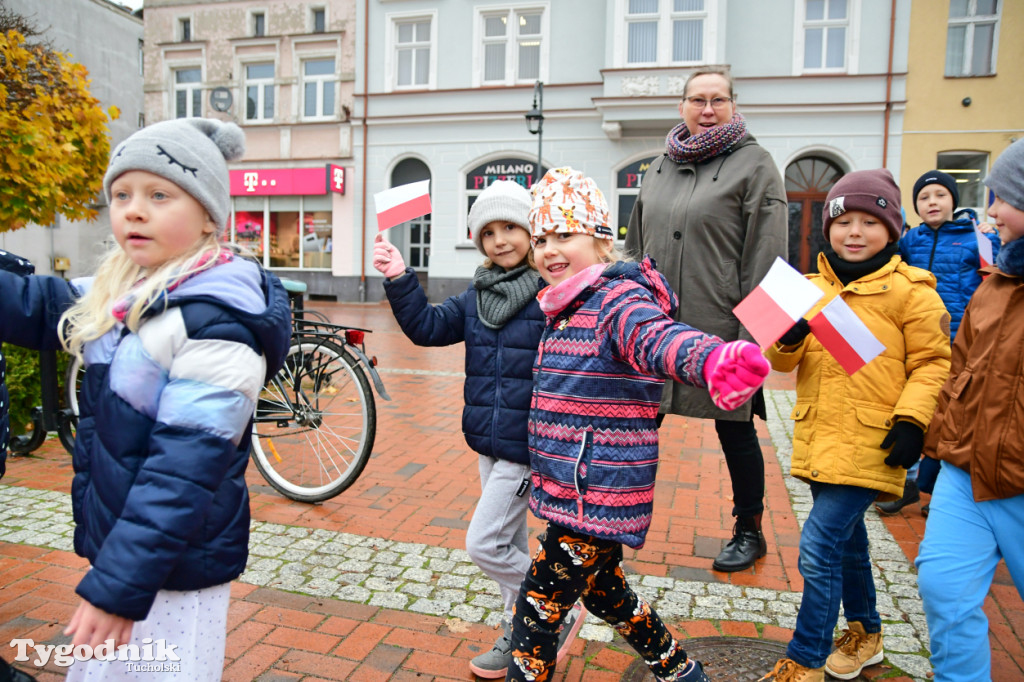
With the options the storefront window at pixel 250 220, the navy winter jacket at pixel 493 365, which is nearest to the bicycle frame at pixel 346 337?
the navy winter jacket at pixel 493 365

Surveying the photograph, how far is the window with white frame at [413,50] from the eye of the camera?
19516 millimetres

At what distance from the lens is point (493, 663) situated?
2.48m

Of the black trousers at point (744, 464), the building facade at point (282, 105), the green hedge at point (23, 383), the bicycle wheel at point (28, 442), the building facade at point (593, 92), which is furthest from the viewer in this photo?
the building facade at point (282, 105)

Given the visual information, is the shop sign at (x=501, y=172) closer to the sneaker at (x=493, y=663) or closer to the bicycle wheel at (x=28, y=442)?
Result: the bicycle wheel at (x=28, y=442)

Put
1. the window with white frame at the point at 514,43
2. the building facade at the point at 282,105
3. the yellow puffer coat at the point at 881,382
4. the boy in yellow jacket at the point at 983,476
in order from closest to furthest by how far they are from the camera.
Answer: the boy in yellow jacket at the point at 983,476
the yellow puffer coat at the point at 881,382
the window with white frame at the point at 514,43
the building facade at the point at 282,105

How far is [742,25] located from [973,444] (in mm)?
17038

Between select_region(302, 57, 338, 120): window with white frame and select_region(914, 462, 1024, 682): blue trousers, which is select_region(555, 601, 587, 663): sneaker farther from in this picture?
select_region(302, 57, 338, 120): window with white frame

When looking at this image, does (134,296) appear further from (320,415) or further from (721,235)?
(320,415)

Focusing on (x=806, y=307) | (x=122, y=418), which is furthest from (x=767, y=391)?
(x=122, y=418)

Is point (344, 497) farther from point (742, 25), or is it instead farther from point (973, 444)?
point (742, 25)

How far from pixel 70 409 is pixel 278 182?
56.6 feet

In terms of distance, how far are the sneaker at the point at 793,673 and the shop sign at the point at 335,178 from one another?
1895cm

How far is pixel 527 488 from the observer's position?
8.14ft

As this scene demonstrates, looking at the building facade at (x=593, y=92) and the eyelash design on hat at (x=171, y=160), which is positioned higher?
the building facade at (x=593, y=92)
